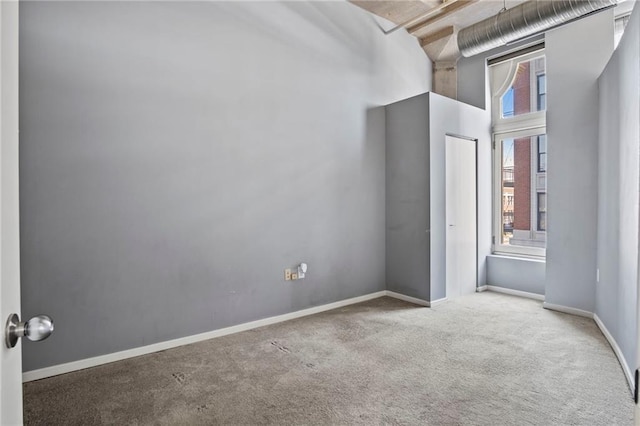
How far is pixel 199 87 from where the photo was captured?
3197mm

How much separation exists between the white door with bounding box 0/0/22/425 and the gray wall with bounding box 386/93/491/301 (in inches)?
155

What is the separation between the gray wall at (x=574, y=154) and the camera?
3736mm

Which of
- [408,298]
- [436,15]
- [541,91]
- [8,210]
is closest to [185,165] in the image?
[8,210]

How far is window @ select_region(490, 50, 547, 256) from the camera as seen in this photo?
182 inches

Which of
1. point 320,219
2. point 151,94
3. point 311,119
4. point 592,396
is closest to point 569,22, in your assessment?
point 311,119

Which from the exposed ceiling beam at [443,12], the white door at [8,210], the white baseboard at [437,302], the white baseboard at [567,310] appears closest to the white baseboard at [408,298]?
the white baseboard at [437,302]

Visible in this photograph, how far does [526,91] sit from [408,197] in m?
2.18

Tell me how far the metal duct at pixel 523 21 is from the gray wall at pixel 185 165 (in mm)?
1341

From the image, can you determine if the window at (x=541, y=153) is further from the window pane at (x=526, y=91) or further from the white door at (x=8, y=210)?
the white door at (x=8, y=210)

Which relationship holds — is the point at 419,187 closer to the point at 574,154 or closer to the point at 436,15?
the point at 574,154

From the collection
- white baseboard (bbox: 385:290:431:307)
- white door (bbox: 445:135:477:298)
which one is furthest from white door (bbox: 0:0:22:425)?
white door (bbox: 445:135:477:298)

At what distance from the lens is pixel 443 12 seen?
15.1ft

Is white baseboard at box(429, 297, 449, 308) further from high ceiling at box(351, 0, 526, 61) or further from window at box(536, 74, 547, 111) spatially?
high ceiling at box(351, 0, 526, 61)

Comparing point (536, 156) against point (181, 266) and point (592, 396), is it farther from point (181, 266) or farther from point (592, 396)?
point (181, 266)
